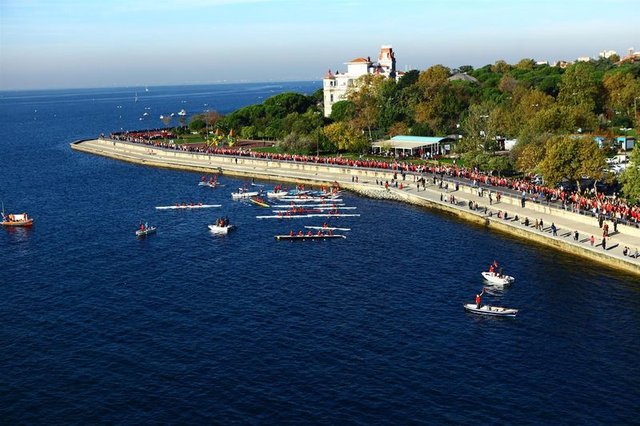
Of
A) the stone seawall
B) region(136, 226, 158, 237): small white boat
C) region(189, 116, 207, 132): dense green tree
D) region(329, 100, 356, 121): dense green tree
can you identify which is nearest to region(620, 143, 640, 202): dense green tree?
the stone seawall

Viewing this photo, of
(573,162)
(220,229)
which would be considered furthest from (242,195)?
(573,162)

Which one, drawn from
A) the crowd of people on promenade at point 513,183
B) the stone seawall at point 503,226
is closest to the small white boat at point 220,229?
the stone seawall at point 503,226

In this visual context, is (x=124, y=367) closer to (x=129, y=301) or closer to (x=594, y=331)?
(x=129, y=301)

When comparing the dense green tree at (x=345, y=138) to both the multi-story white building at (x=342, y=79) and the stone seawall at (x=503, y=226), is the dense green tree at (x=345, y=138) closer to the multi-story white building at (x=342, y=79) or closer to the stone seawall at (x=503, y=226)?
the stone seawall at (x=503, y=226)

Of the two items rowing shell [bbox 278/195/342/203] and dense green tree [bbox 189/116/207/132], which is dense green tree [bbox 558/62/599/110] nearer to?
rowing shell [bbox 278/195/342/203]

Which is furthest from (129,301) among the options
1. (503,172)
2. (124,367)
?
(503,172)

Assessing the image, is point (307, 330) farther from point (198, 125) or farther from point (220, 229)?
point (198, 125)
